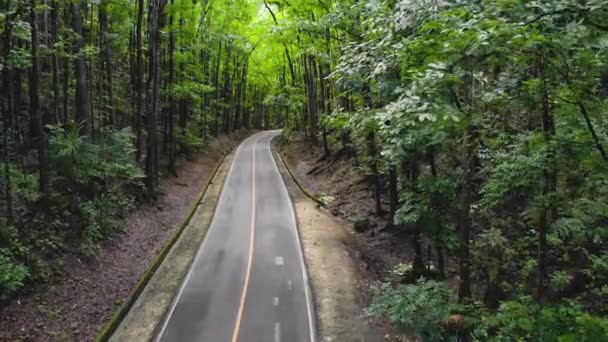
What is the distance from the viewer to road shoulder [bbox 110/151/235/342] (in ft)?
41.5

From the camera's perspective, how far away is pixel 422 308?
10.4 m

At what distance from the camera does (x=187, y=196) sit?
26547 millimetres

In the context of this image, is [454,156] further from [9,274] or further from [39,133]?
[39,133]

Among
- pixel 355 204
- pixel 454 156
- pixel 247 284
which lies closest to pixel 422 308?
pixel 454 156

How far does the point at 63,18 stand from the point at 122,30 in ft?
11.0

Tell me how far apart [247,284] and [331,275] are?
3094 mm

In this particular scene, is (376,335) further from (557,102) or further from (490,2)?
(490,2)

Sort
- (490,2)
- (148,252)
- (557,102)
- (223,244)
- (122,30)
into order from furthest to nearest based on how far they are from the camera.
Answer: (122,30) → (223,244) → (148,252) → (557,102) → (490,2)

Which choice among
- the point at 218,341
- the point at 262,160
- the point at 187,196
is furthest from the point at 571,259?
the point at 262,160

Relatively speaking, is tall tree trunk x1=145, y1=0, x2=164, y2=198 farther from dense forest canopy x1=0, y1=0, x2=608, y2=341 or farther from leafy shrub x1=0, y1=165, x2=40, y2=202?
leafy shrub x1=0, y1=165, x2=40, y2=202

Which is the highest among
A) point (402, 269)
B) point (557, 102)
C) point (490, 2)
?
point (490, 2)

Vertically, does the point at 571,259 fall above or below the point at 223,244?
above

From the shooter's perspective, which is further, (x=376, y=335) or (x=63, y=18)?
(x=63, y=18)

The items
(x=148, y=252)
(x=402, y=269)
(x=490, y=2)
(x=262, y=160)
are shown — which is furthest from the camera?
(x=262, y=160)
